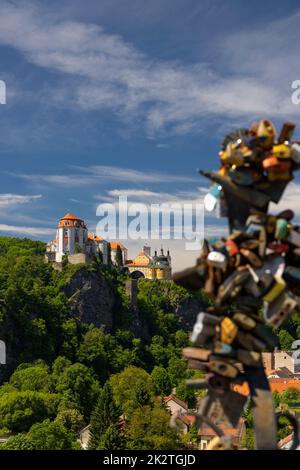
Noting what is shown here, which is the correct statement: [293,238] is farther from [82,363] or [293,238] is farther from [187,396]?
→ [82,363]

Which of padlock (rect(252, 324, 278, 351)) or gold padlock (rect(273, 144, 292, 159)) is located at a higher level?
gold padlock (rect(273, 144, 292, 159))

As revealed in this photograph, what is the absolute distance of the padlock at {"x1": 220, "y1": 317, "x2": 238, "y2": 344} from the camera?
27.7ft

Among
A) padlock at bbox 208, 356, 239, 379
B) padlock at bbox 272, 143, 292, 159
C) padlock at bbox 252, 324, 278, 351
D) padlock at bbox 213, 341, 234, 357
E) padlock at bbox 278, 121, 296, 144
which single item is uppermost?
padlock at bbox 278, 121, 296, 144

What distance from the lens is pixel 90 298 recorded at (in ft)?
306

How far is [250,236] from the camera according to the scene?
8648mm

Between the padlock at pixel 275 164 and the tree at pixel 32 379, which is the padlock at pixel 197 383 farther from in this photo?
the tree at pixel 32 379

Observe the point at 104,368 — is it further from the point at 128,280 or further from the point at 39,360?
the point at 128,280

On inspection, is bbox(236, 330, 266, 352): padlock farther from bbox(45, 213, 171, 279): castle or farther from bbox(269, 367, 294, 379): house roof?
bbox(45, 213, 171, 279): castle

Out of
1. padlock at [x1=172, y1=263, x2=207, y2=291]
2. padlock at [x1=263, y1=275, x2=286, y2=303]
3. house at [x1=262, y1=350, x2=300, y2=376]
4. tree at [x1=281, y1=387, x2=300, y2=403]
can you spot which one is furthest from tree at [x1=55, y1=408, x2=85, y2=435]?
house at [x1=262, y1=350, x2=300, y2=376]

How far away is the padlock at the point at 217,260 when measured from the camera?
28.1 ft

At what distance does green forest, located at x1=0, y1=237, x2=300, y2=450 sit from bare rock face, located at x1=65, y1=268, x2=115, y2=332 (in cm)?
98

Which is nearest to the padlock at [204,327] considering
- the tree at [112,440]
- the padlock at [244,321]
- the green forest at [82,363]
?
the padlock at [244,321]

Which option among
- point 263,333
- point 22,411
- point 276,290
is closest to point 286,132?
point 276,290

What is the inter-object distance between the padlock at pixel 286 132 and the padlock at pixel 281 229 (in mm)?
1260
